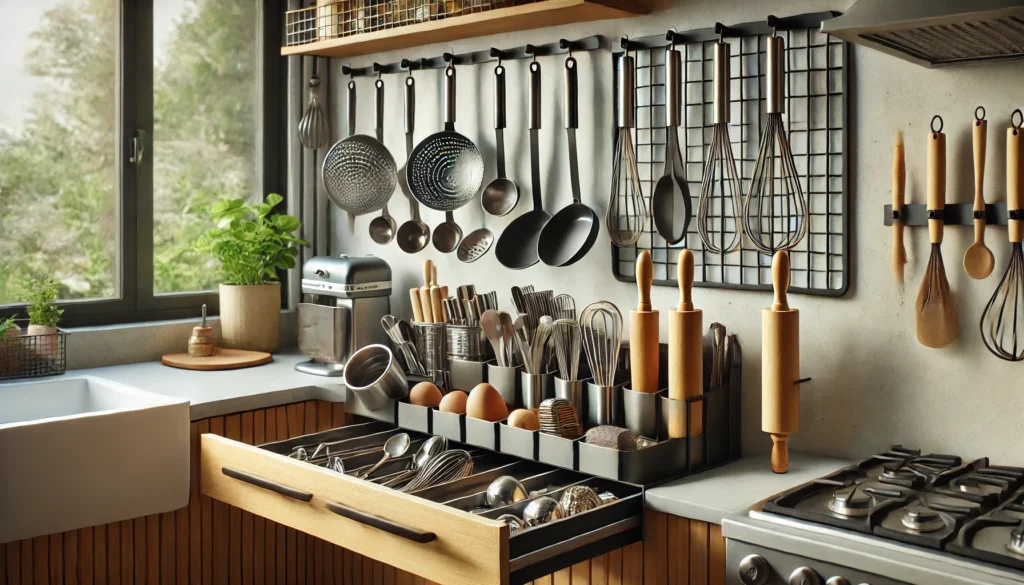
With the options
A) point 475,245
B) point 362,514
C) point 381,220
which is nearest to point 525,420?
point 362,514

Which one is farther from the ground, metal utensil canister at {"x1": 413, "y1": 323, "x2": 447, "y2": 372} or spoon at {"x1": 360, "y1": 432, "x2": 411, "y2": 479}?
metal utensil canister at {"x1": 413, "y1": 323, "x2": 447, "y2": 372}

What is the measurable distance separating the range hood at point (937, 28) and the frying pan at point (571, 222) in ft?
2.68

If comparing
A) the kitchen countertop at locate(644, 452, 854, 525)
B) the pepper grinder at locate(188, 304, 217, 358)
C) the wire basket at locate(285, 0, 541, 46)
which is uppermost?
the wire basket at locate(285, 0, 541, 46)

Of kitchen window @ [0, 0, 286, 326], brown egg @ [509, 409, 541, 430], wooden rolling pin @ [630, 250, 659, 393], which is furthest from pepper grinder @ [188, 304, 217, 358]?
wooden rolling pin @ [630, 250, 659, 393]

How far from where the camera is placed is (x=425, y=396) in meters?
2.30

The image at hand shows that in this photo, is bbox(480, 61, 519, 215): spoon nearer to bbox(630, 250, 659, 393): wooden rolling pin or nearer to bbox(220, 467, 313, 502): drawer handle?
bbox(630, 250, 659, 393): wooden rolling pin

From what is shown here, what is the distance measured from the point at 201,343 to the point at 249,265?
272 millimetres

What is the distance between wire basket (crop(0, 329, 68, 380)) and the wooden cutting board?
0.29 meters

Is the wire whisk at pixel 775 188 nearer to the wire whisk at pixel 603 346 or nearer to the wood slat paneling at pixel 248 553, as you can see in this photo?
the wire whisk at pixel 603 346

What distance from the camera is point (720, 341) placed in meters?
2.07

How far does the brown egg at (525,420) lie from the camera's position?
2066mm

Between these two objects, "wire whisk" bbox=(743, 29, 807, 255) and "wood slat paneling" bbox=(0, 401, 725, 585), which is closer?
"wood slat paneling" bbox=(0, 401, 725, 585)

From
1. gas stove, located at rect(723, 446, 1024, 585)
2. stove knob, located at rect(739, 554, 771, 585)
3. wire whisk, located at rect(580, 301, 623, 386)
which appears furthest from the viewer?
wire whisk, located at rect(580, 301, 623, 386)

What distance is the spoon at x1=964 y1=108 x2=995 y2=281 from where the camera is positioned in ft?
5.85
